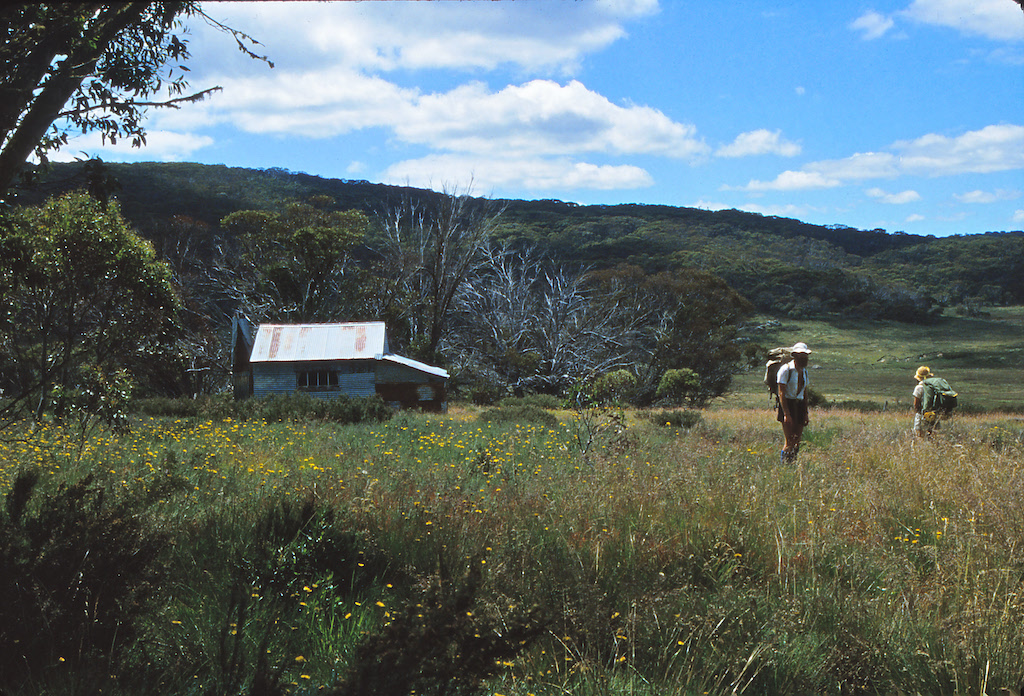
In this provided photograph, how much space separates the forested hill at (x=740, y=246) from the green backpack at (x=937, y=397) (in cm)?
3406

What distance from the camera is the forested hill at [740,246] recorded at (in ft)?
192

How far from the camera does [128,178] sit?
59156 mm

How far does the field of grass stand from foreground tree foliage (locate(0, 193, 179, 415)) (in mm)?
36414

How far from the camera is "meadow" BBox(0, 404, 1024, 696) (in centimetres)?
298

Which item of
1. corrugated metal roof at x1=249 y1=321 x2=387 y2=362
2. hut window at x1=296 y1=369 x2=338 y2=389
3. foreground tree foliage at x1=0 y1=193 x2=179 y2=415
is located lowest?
hut window at x1=296 y1=369 x2=338 y2=389

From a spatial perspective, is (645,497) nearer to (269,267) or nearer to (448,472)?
(448,472)

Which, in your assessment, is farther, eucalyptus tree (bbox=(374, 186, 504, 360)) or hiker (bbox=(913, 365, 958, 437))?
eucalyptus tree (bbox=(374, 186, 504, 360))

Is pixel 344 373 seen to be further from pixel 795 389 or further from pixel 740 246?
pixel 740 246

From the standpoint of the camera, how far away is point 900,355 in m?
61.6

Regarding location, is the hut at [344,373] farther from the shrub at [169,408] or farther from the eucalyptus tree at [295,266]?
the eucalyptus tree at [295,266]

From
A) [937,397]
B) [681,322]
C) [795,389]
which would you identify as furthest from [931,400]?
[681,322]

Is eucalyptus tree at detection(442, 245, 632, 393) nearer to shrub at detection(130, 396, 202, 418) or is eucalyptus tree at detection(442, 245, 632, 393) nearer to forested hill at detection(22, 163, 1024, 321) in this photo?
forested hill at detection(22, 163, 1024, 321)

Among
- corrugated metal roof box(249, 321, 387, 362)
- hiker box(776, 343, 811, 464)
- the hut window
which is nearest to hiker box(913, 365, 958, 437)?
hiker box(776, 343, 811, 464)

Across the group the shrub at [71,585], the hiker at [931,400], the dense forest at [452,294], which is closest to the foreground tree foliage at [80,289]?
the shrub at [71,585]
